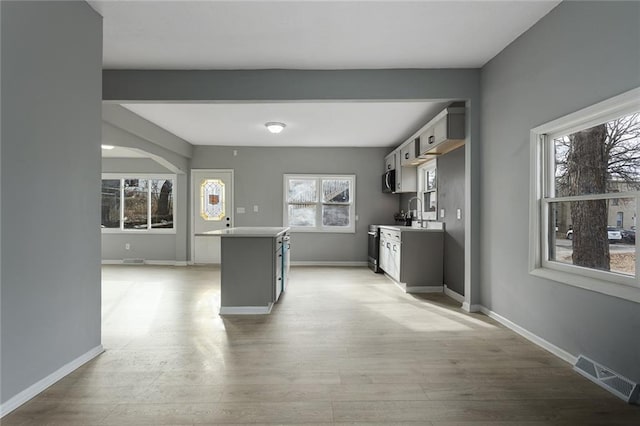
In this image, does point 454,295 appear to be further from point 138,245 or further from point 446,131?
point 138,245

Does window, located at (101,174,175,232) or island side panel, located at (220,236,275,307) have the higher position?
window, located at (101,174,175,232)

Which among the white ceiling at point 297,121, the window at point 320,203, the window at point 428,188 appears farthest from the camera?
the window at point 320,203

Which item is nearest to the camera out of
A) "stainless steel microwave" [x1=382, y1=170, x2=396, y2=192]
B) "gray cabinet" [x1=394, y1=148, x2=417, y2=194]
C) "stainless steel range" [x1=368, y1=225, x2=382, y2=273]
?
"gray cabinet" [x1=394, y1=148, x2=417, y2=194]

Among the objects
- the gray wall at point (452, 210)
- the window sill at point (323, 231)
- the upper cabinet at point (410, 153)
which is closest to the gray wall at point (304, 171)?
the window sill at point (323, 231)

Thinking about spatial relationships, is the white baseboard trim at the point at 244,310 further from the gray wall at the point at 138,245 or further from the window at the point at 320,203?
the gray wall at the point at 138,245

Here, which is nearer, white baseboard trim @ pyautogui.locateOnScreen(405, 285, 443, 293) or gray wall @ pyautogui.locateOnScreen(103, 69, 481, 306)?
gray wall @ pyautogui.locateOnScreen(103, 69, 481, 306)

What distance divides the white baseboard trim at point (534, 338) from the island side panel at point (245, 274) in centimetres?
232

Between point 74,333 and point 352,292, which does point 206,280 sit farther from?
point 74,333

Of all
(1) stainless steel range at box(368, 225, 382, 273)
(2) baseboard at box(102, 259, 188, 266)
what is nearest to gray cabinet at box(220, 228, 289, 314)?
(1) stainless steel range at box(368, 225, 382, 273)

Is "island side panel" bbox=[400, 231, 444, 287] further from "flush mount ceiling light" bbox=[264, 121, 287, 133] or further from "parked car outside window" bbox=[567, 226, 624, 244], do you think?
"parked car outside window" bbox=[567, 226, 624, 244]

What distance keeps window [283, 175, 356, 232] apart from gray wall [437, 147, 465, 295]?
2646mm

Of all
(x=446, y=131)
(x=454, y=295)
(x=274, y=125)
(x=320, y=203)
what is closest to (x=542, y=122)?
(x=446, y=131)

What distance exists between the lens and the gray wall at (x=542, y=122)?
219 centimetres

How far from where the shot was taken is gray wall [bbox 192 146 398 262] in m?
7.55
